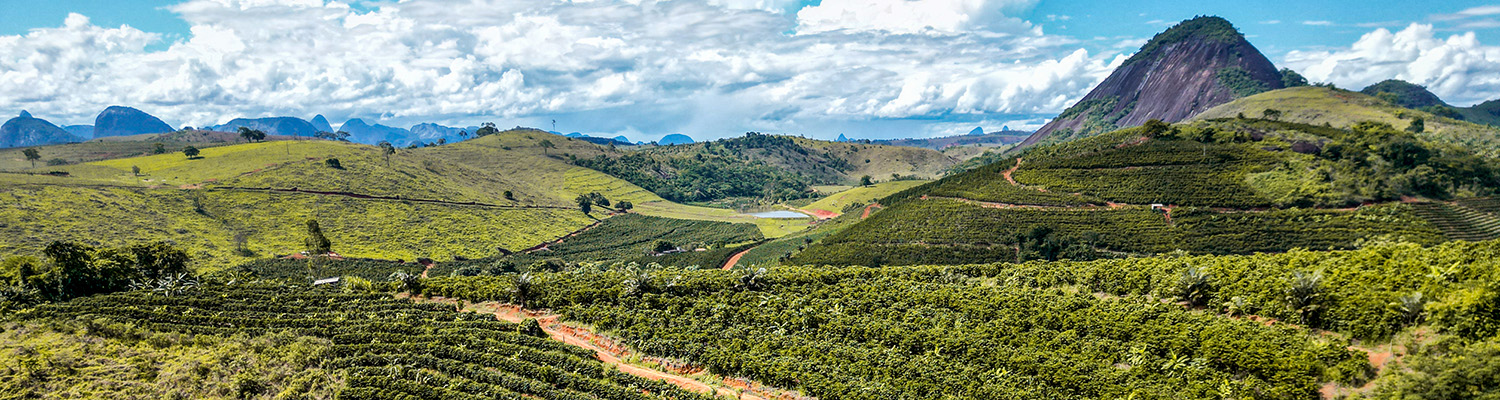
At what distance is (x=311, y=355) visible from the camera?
2891 centimetres

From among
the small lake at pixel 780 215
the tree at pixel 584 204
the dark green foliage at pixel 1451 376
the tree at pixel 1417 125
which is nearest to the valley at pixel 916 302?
the dark green foliage at pixel 1451 376

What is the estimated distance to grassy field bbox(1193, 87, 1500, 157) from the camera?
359 feet

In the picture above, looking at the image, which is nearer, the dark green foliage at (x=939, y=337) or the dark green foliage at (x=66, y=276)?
the dark green foliage at (x=939, y=337)

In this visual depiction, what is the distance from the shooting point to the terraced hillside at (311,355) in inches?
1007

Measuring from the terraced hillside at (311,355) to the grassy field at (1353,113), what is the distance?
129m

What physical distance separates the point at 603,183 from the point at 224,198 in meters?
105

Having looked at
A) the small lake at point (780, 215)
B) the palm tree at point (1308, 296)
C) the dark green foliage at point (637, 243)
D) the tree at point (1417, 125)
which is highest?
the tree at point (1417, 125)

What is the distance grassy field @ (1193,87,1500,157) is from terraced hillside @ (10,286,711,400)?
129228mm

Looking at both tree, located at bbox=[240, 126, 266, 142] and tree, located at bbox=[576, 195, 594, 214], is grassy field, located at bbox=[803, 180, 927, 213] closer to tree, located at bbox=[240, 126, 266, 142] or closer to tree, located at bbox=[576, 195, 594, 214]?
tree, located at bbox=[576, 195, 594, 214]

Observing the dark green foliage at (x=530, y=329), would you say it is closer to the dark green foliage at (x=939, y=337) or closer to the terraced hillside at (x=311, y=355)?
the terraced hillside at (x=311, y=355)

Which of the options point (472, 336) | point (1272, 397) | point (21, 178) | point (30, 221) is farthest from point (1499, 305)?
point (21, 178)

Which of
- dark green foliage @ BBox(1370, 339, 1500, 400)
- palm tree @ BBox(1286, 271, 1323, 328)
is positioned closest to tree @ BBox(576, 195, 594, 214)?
palm tree @ BBox(1286, 271, 1323, 328)

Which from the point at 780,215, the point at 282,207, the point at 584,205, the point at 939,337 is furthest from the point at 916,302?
the point at 780,215

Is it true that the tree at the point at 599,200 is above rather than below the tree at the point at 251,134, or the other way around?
below
